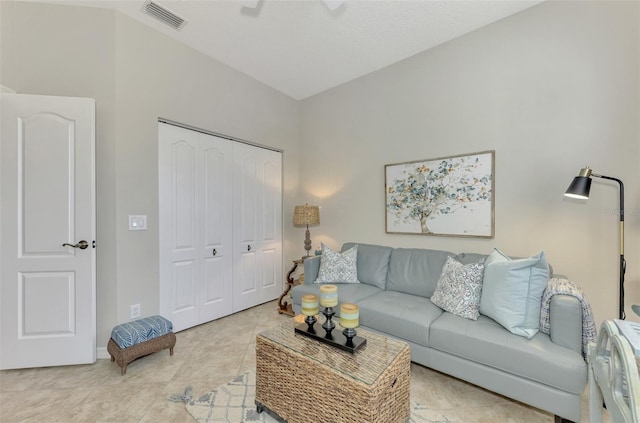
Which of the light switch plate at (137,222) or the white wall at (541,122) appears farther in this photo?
the light switch plate at (137,222)

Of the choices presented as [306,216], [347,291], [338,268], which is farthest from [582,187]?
[306,216]

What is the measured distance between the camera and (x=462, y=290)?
196 cm

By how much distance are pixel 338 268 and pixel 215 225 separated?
57.9 inches

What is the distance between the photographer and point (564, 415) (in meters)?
1.41

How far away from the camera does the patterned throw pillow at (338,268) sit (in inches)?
111

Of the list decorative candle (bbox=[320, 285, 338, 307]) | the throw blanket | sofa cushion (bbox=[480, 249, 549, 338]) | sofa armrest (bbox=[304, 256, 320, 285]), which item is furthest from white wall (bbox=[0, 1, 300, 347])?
the throw blanket

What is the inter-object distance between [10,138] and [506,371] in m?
3.80

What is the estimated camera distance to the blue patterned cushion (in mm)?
2012

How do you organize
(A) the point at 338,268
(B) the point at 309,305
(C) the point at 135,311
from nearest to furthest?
(B) the point at 309,305, (C) the point at 135,311, (A) the point at 338,268

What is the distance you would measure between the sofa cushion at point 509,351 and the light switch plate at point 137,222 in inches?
101

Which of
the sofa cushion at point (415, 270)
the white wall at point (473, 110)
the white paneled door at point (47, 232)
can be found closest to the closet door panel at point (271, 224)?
the white wall at point (473, 110)

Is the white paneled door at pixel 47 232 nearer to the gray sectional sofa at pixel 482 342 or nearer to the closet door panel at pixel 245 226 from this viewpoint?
the closet door panel at pixel 245 226

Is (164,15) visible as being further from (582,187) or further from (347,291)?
(582,187)

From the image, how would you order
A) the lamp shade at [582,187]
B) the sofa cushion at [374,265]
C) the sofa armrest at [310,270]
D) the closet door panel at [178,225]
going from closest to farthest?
the lamp shade at [582,187]
the closet door panel at [178,225]
the sofa cushion at [374,265]
the sofa armrest at [310,270]
